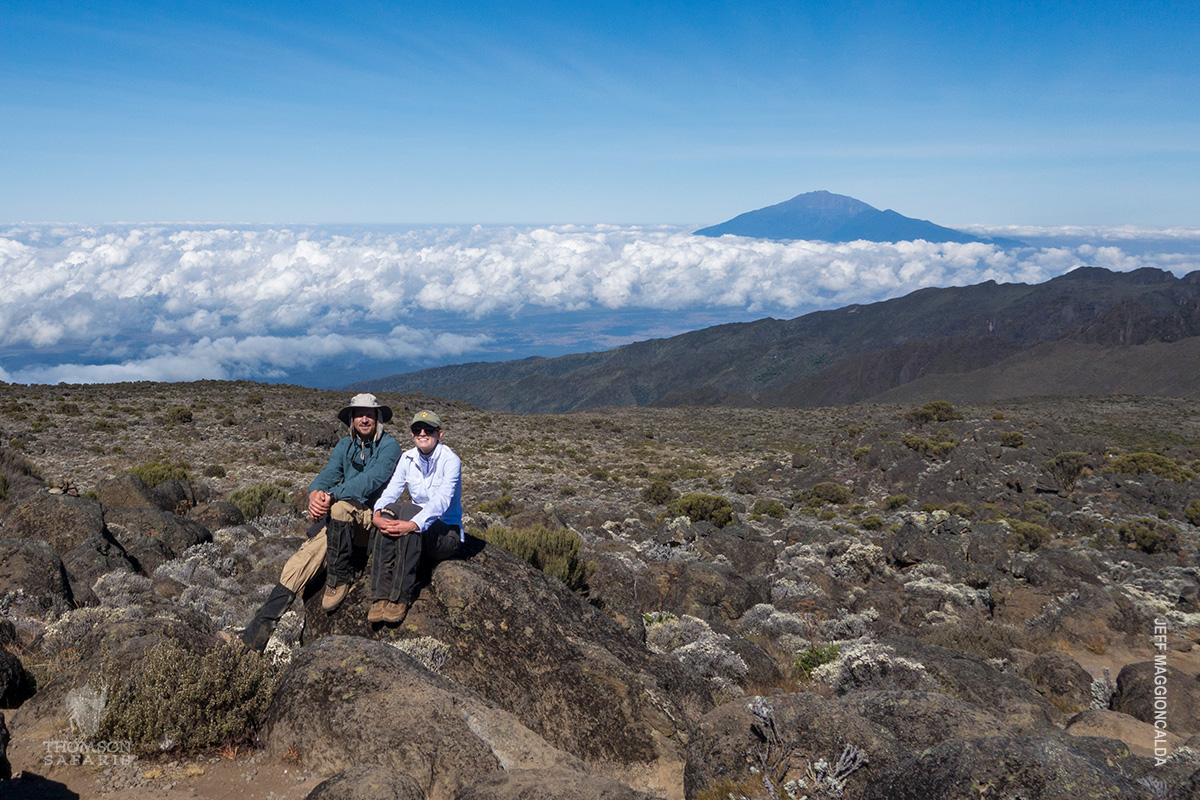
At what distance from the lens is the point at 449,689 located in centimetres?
427

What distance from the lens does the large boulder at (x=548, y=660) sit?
4.62 meters

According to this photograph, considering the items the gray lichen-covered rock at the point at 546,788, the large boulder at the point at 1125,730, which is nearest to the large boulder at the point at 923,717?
the gray lichen-covered rock at the point at 546,788

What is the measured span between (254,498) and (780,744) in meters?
13.9

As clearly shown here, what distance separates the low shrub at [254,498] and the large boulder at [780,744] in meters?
12.4

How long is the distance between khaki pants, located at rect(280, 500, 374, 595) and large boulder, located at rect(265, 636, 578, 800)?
1131mm

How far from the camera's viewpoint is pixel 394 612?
16.6 ft

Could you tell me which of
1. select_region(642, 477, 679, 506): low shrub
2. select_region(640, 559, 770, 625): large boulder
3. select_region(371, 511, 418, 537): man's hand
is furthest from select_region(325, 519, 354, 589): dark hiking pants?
select_region(642, 477, 679, 506): low shrub

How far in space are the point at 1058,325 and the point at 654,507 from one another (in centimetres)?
19739

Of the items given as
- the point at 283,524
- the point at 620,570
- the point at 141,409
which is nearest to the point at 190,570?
the point at 283,524

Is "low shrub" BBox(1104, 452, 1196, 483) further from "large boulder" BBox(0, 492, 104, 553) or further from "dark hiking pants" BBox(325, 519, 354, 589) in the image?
"large boulder" BBox(0, 492, 104, 553)

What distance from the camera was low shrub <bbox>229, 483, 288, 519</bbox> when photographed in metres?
14.1

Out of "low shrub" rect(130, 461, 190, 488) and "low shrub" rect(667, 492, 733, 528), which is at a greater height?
"low shrub" rect(130, 461, 190, 488)

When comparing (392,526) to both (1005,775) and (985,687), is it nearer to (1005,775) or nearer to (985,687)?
(1005,775)

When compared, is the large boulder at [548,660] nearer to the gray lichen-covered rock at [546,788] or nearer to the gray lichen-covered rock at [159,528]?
the gray lichen-covered rock at [546,788]
